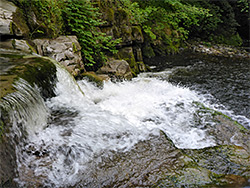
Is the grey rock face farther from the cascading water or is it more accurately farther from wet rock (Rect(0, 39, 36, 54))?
the cascading water

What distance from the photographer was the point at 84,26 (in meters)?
7.01

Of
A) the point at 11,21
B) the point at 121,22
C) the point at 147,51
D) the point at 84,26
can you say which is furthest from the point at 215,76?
the point at 11,21

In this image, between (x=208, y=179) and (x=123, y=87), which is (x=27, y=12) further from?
(x=208, y=179)

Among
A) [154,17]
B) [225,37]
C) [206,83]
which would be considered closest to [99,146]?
[206,83]

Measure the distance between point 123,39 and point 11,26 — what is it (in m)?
5.28

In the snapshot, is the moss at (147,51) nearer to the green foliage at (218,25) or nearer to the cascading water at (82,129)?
the green foliage at (218,25)

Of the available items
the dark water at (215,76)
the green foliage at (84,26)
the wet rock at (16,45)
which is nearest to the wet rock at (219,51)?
the dark water at (215,76)

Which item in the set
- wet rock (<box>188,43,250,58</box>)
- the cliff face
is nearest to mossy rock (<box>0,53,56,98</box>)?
the cliff face

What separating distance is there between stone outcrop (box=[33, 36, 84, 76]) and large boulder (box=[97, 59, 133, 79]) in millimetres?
→ 1162

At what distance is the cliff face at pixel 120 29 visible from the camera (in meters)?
8.41

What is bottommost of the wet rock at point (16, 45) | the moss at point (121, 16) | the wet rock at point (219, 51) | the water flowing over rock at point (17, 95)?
the wet rock at point (219, 51)

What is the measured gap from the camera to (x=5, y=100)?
2398mm

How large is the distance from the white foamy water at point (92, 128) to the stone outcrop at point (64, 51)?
0.68 metres

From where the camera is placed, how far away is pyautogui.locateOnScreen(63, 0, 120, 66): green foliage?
6.55 metres
